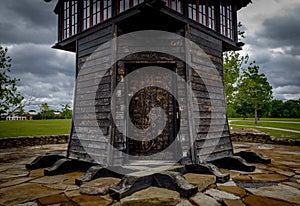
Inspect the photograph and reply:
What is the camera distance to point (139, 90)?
5.08 metres

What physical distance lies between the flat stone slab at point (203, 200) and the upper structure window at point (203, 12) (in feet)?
13.2

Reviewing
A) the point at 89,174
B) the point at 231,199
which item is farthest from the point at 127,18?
the point at 231,199

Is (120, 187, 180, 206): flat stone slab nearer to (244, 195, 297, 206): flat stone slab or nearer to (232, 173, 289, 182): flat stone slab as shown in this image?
(244, 195, 297, 206): flat stone slab

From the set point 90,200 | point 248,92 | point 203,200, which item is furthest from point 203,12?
point 248,92

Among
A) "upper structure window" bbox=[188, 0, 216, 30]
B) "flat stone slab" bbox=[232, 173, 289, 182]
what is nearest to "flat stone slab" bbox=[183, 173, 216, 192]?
"flat stone slab" bbox=[232, 173, 289, 182]

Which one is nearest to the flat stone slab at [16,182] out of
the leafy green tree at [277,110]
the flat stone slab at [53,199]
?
the flat stone slab at [53,199]

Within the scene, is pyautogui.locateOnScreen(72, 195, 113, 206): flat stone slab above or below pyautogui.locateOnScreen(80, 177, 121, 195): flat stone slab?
below

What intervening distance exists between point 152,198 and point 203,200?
2.54 feet

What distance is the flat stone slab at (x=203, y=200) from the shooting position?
305 cm

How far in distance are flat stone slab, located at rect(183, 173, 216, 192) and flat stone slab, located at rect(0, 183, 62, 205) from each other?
239 cm

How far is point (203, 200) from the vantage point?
3.19 meters

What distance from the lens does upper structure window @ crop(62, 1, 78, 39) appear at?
5.96m

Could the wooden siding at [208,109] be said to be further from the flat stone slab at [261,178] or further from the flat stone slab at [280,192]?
the flat stone slab at [280,192]

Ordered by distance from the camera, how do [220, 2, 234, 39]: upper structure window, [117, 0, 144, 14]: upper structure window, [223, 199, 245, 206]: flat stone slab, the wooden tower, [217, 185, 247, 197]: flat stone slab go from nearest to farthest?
[223, 199, 245, 206]: flat stone slab → [217, 185, 247, 197]: flat stone slab → [117, 0, 144, 14]: upper structure window → the wooden tower → [220, 2, 234, 39]: upper structure window
